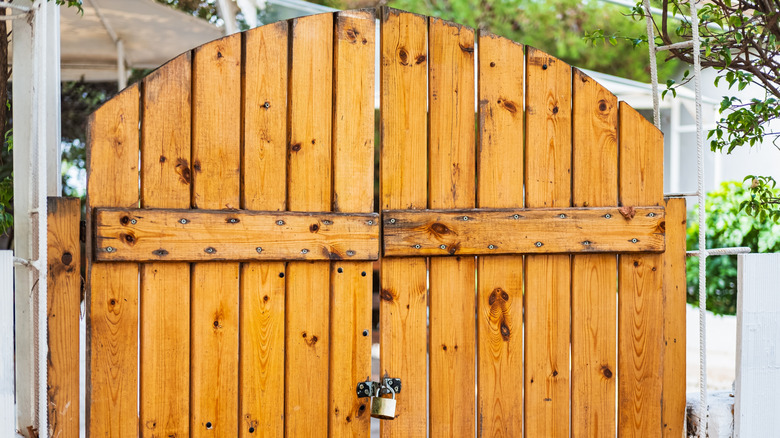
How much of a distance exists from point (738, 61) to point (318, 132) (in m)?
1.41

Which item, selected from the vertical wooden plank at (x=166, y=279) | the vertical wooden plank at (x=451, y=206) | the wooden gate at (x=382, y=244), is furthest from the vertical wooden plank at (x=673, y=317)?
the vertical wooden plank at (x=166, y=279)

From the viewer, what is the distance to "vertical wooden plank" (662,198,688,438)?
2127 millimetres

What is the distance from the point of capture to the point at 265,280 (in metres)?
1.87

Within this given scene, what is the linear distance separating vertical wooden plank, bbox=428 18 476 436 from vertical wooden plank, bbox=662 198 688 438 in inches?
25.6

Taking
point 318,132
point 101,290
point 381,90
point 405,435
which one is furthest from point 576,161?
point 101,290

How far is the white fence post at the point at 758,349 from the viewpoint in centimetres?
205

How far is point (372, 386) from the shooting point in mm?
1933

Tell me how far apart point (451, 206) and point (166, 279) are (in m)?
0.84

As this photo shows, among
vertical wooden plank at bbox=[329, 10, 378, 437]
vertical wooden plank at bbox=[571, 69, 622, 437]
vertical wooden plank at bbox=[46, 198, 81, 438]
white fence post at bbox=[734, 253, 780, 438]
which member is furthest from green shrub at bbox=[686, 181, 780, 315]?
vertical wooden plank at bbox=[46, 198, 81, 438]

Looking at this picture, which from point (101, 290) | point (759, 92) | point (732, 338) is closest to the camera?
point (101, 290)

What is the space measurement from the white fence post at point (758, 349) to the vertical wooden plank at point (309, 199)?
50.5 inches

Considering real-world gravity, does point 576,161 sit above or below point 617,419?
above

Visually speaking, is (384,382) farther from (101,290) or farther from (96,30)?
(96,30)

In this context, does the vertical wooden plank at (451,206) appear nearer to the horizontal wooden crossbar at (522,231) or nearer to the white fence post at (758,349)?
the horizontal wooden crossbar at (522,231)
